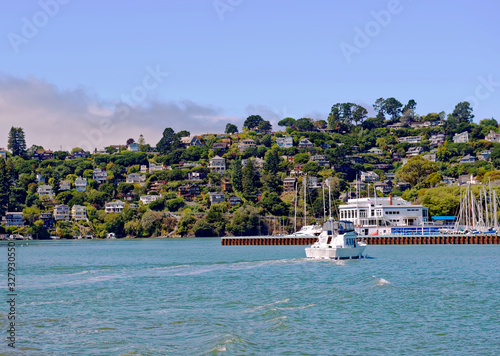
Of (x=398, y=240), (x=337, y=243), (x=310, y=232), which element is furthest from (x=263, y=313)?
(x=310, y=232)

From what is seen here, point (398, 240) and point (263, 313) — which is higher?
point (398, 240)

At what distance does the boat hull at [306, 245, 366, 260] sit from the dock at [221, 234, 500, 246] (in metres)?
44.4

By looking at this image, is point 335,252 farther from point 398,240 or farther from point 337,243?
point 398,240

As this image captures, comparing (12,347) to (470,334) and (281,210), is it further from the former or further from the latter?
(281,210)

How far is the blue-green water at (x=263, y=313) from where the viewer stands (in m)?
28.1

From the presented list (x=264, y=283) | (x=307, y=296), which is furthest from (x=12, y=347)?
(x=264, y=283)

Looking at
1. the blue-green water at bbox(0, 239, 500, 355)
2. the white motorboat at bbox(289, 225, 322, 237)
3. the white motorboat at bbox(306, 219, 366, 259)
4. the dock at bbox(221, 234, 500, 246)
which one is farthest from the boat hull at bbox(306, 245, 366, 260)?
the white motorboat at bbox(289, 225, 322, 237)

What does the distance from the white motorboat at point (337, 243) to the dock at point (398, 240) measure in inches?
1774

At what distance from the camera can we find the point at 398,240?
118 m

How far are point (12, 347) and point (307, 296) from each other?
1872 cm

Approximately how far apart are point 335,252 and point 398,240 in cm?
5346

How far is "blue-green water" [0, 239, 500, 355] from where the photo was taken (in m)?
28.1

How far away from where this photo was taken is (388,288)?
146ft

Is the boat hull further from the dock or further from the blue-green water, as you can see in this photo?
the dock
